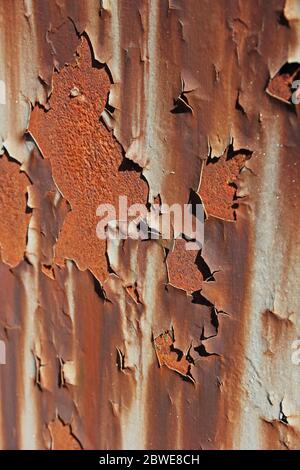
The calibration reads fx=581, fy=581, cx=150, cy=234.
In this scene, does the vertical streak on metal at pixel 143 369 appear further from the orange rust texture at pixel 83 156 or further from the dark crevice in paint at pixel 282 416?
the dark crevice in paint at pixel 282 416

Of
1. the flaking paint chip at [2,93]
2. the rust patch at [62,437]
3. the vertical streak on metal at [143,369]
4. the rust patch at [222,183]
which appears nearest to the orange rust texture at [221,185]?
the rust patch at [222,183]

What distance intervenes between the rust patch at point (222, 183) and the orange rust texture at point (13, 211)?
11.5 inches

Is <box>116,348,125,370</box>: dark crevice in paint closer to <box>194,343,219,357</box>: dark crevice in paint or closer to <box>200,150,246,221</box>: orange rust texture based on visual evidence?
<box>194,343,219,357</box>: dark crevice in paint

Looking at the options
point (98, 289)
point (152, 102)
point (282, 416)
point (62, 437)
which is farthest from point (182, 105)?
point (62, 437)

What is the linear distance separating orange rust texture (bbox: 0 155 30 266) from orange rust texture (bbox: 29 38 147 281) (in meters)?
0.07

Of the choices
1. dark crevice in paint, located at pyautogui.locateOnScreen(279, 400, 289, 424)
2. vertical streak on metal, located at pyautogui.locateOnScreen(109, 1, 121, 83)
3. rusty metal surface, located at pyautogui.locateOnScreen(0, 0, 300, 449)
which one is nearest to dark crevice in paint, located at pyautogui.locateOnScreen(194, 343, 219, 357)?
rusty metal surface, located at pyautogui.locateOnScreen(0, 0, 300, 449)

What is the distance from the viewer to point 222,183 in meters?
0.69

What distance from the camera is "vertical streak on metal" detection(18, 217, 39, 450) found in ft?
2.89

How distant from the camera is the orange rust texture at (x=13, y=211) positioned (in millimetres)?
867

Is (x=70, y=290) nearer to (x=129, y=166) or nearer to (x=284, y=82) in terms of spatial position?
(x=129, y=166)

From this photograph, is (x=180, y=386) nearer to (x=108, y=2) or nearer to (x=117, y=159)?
(x=117, y=159)

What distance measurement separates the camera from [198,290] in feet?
2.46

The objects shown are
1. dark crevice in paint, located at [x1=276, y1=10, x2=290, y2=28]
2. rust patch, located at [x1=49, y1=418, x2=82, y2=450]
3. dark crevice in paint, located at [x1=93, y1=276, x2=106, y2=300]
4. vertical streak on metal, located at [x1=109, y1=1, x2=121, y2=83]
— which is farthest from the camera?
rust patch, located at [x1=49, y1=418, x2=82, y2=450]

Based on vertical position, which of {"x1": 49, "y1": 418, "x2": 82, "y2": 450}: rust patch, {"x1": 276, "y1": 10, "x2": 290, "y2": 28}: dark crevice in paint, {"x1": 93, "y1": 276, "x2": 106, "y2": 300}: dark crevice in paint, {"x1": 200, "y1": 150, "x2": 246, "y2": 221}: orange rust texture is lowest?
{"x1": 49, "y1": 418, "x2": 82, "y2": 450}: rust patch
